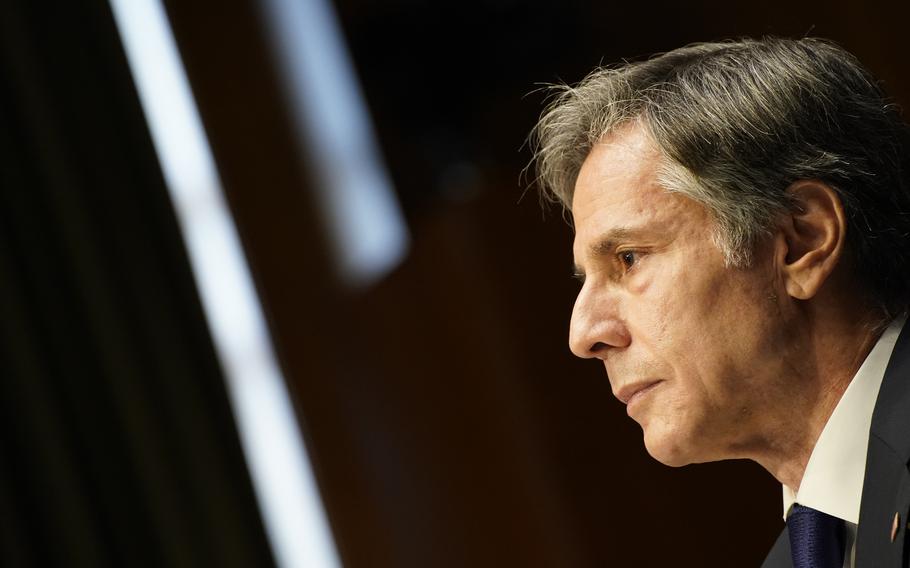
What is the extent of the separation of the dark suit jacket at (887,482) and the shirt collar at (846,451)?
0.06m

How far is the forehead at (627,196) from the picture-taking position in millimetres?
1353

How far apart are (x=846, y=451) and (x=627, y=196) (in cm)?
42

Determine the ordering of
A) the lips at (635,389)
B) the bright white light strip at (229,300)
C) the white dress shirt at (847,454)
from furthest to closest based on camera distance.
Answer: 1. the bright white light strip at (229,300)
2. the lips at (635,389)
3. the white dress shirt at (847,454)

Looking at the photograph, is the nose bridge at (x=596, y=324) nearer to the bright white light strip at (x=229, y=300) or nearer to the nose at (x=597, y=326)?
the nose at (x=597, y=326)

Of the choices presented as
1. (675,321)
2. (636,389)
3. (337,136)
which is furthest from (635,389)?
(337,136)

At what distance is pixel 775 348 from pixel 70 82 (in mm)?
2331

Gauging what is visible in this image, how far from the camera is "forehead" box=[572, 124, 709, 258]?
1.35m

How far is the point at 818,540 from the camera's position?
1.27 metres

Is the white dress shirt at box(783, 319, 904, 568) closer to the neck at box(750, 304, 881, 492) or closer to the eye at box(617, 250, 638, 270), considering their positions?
the neck at box(750, 304, 881, 492)

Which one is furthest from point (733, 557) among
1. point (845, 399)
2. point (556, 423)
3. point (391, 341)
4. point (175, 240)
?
point (175, 240)

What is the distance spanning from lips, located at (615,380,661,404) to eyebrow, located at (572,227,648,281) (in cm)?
18

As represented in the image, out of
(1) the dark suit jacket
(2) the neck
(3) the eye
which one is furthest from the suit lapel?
(3) the eye

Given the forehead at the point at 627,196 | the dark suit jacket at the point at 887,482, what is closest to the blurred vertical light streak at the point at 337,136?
the forehead at the point at 627,196

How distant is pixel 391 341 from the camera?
2.99 m
